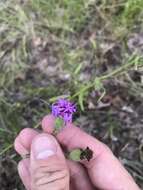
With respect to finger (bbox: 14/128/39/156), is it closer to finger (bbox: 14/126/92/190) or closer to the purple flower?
finger (bbox: 14/126/92/190)

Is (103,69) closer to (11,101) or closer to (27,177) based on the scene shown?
(11,101)

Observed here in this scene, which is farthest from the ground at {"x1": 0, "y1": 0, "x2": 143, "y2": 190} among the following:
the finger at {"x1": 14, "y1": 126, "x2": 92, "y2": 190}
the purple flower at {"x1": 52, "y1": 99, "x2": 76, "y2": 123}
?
the purple flower at {"x1": 52, "y1": 99, "x2": 76, "y2": 123}

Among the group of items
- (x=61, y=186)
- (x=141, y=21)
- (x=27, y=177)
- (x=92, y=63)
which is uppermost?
(x=141, y=21)

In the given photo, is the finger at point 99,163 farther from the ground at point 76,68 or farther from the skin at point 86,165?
the ground at point 76,68

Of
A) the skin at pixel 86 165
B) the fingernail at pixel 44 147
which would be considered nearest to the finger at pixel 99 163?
the skin at pixel 86 165

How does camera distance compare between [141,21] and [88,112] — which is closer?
[88,112]

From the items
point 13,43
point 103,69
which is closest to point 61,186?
point 103,69
